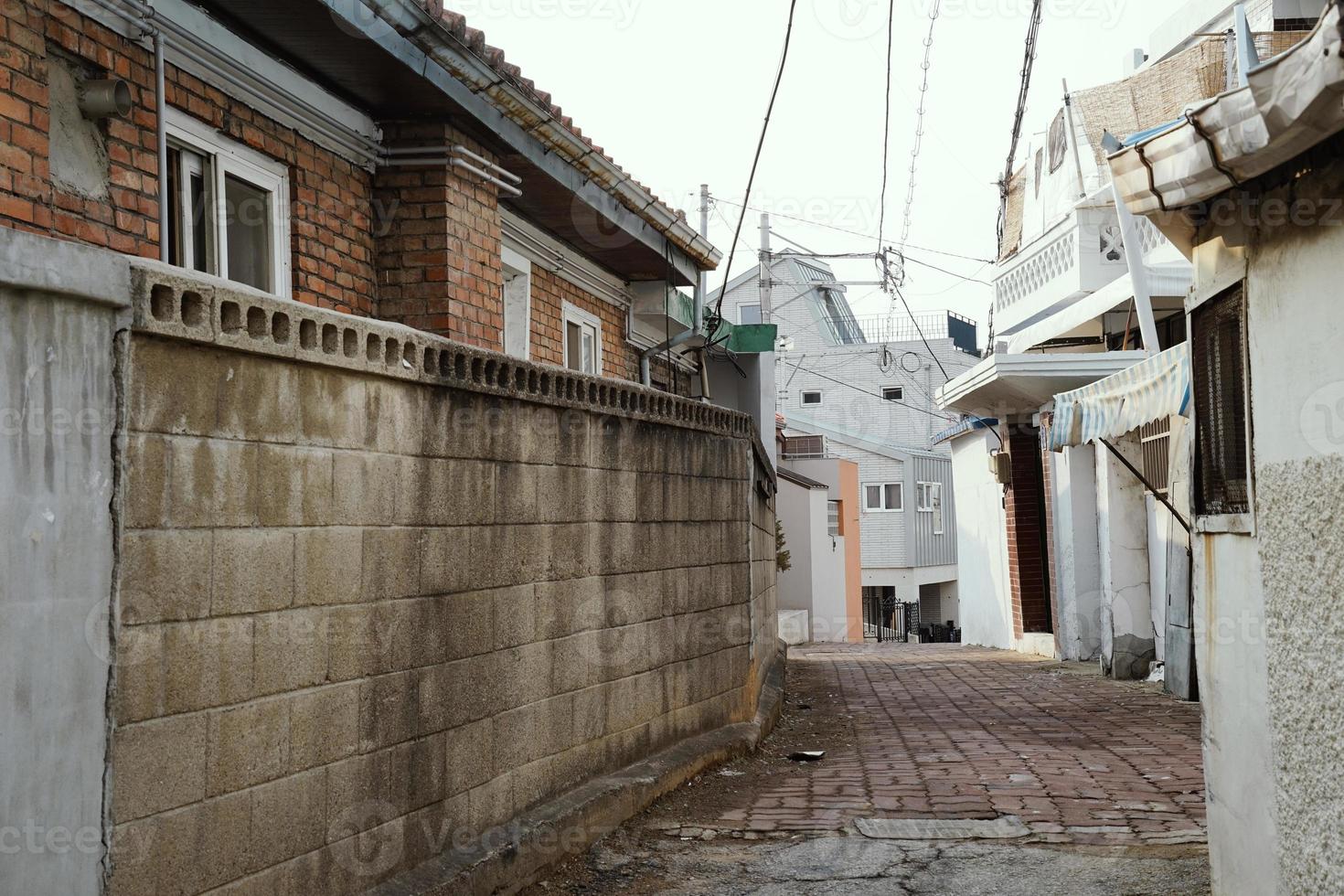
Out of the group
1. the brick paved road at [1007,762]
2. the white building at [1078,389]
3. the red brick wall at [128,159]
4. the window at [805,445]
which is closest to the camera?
the red brick wall at [128,159]

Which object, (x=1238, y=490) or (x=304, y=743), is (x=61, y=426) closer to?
(x=304, y=743)

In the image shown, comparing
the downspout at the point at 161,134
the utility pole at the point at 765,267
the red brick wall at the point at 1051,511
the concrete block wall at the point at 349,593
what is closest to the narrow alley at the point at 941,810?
the concrete block wall at the point at 349,593

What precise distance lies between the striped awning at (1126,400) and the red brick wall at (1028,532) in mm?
8683

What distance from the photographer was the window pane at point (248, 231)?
636 centimetres

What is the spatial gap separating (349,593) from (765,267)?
2333 centimetres

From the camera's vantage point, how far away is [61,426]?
3.19 m

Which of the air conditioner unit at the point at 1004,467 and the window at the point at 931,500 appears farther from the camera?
the window at the point at 931,500

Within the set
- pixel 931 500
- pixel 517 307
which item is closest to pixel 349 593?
pixel 517 307

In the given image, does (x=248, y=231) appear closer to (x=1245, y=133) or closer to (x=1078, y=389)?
(x=1245, y=133)

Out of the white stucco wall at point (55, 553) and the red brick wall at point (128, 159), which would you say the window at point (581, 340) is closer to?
the red brick wall at point (128, 159)

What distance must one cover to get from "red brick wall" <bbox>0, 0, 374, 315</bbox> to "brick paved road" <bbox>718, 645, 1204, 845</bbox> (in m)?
3.70

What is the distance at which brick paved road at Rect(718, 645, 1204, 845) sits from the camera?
22.7 feet

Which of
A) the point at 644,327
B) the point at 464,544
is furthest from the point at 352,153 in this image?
the point at 644,327
